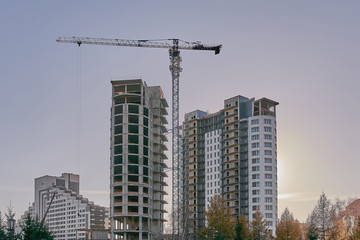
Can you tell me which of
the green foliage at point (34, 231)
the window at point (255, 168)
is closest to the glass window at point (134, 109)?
the window at point (255, 168)

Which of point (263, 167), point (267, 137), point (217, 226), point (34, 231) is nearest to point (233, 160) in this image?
point (263, 167)

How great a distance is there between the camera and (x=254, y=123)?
548 ft

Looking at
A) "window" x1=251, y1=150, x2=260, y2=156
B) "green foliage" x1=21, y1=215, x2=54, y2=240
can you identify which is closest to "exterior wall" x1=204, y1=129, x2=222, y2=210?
"window" x1=251, y1=150, x2=260, y2=156

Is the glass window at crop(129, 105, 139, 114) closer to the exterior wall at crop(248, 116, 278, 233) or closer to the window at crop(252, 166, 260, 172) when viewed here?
the exterior wall at crop(248, 116, 278, 233)

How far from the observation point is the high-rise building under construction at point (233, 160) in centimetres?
16225

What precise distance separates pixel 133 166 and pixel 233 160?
3736cm

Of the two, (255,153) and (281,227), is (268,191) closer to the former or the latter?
(255,153)

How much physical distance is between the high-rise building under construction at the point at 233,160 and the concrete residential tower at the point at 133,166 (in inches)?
564

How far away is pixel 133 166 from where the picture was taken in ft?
504

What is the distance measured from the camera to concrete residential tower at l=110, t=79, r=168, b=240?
150 meters

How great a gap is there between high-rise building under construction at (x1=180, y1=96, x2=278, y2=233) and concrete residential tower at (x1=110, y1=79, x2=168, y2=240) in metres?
14.3

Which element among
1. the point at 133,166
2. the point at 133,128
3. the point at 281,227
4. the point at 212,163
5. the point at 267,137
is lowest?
the point at 281,227

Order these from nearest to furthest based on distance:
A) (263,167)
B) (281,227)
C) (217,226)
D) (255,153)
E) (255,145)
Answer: (217,226)
(281,227)
(263,167)
(255,153)
(255,145)

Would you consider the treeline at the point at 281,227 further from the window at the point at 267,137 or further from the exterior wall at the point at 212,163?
the exterior wall at the point at 212,163
